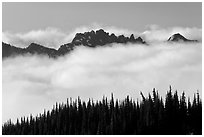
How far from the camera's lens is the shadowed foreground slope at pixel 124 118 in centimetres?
5950

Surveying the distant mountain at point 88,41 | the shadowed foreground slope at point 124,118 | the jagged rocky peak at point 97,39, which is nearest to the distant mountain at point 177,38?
the distant mountain at point 88,41

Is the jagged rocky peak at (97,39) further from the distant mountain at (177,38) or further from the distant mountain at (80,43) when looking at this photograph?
the distant mountain at (177,38)

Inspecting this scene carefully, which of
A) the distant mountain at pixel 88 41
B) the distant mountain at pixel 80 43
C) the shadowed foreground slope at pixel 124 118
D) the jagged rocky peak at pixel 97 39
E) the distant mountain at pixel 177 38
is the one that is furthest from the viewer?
the distant mountain at pixel 80 43

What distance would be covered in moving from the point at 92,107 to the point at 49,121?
30.4ft

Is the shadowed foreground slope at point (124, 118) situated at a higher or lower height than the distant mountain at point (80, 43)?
lower

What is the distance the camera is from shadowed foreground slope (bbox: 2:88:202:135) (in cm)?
5950

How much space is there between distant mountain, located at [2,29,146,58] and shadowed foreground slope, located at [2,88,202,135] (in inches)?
925

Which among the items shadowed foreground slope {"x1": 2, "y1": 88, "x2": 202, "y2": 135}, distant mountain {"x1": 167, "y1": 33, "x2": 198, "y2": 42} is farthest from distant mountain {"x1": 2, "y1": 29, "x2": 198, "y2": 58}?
shadowed foreground slope {"x1": 2, "y1": 88, "x2": 202, "y2": 135}

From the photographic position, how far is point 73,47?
397 ft

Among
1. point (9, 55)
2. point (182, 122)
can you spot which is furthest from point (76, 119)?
point (9, 55)

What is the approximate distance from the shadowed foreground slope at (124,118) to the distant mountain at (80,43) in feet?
77.1

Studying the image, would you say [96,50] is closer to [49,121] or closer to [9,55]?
[9,55]

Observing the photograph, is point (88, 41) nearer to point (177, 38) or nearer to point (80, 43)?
point (80, 43)

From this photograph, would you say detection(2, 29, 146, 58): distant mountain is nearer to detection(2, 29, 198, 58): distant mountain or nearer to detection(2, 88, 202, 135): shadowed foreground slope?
detection(2, 29, 198, 58): distant mountain
